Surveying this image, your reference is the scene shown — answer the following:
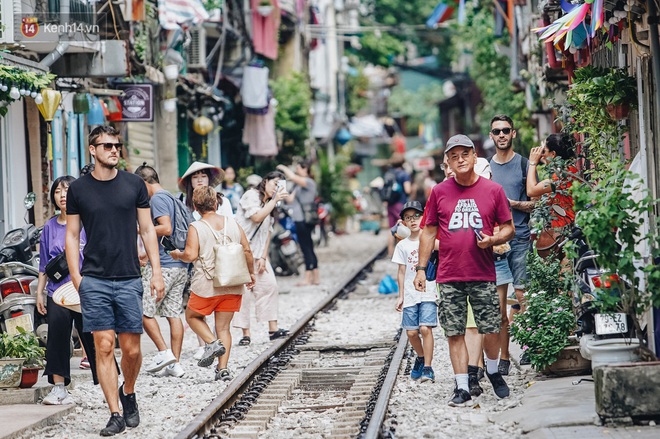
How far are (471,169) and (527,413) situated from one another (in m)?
1.88

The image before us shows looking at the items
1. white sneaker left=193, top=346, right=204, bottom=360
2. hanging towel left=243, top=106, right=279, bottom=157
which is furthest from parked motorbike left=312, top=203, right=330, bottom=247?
white sneaker left=193, top=346, right=204, bottom=360

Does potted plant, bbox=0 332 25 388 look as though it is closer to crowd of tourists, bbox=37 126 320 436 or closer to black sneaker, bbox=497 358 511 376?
crowd of tourists, bbox=37 126 320 436

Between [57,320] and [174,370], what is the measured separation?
5.39 feet

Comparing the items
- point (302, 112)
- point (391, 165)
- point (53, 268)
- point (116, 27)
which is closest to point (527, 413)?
point (53, 268)

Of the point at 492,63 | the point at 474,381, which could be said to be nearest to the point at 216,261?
the point at 474,381

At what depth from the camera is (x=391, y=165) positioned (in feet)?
80.5

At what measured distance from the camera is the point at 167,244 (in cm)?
1180

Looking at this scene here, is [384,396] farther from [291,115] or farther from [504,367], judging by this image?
[291,115]

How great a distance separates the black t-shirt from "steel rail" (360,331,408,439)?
2086 millimetres

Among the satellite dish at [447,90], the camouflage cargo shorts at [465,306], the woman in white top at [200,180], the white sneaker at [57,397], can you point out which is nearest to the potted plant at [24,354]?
the white sneaker at [57,397]

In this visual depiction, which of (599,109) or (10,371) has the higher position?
(599,109)

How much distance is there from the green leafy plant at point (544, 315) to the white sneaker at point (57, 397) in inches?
149

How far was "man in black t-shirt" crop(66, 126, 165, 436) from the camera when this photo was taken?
8797 mm

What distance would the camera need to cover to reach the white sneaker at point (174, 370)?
11484mm
